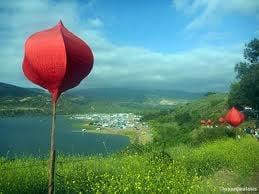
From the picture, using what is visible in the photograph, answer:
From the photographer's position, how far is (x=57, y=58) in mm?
7488

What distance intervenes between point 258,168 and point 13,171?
8.77 metres

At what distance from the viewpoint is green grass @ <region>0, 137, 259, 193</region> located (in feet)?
34.9

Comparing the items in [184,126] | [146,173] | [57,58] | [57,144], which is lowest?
[57,144]

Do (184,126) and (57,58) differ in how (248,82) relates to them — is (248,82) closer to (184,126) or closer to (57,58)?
(184,126)

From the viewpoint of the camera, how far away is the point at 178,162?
14.7 metres

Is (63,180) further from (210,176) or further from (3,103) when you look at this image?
(3,103)

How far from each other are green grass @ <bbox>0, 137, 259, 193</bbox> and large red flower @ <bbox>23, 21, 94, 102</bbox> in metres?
2.71

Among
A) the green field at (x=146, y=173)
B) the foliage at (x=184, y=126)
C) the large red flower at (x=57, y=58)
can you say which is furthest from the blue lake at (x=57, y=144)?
the large red flower at (x=57, y=58)

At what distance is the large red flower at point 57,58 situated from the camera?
7.49 meters

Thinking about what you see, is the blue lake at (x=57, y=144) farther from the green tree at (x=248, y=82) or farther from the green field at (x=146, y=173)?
the green tree at (x=248, y=82)

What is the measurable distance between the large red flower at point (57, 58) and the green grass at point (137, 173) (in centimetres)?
271

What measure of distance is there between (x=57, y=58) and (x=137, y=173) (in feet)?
17.6

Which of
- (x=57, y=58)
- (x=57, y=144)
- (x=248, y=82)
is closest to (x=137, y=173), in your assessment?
(x=57, y=58)

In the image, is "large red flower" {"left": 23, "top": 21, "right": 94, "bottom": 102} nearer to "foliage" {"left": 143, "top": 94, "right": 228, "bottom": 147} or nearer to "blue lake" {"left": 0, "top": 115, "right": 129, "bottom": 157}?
"blue lake" {"left": 0, "top": 115, "right": 129, "bottom": 157}
